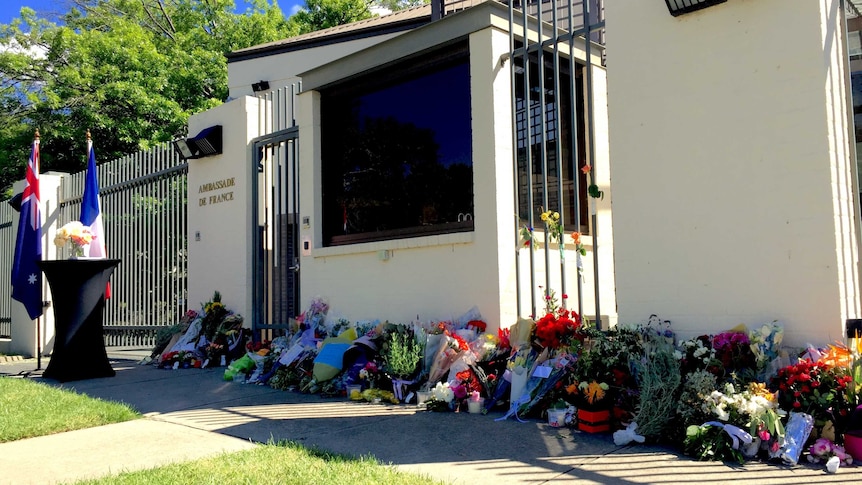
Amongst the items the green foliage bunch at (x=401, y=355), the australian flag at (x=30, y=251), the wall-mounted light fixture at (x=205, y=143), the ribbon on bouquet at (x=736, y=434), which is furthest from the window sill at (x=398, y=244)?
the australian flag at (x=30, y=251)

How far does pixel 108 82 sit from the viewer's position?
20.4 meters

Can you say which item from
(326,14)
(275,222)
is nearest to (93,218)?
(275,222)

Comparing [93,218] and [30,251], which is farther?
[30,251]

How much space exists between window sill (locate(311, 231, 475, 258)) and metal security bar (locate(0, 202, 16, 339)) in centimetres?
853

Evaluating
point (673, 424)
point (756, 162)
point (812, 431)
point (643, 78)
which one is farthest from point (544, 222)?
point (812, 431)

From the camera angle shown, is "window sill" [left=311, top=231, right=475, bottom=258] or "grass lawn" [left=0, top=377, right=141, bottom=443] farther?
"window sill" [left=311, top=231, right=475, bottom=258]

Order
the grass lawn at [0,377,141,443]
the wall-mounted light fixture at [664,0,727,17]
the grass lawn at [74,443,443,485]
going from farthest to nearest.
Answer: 1. the grass lawn at [0,377,141,443]
2. the wall-mounted light fixture at [664,0,727,17]
3. the grass lawn at [74,443,443,485]

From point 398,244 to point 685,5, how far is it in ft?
11.8

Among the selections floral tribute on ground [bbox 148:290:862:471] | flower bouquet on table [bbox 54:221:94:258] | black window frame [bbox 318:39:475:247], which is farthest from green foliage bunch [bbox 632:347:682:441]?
flower bouquet on table [bbox 54:221:94:258]

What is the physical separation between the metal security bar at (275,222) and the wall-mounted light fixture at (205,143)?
0.73 m

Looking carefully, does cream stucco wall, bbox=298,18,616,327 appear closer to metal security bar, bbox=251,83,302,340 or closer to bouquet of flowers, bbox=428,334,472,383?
bouquet of flowers, bbox=428,334,472,383

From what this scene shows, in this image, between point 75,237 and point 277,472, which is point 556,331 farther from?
point 75,237

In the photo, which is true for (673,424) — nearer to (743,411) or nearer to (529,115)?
(743,411)

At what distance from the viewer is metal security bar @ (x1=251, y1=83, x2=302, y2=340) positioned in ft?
30.1
